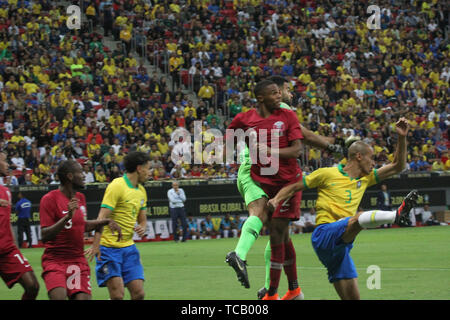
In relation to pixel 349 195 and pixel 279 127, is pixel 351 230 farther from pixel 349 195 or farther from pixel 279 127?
pixel 279 127

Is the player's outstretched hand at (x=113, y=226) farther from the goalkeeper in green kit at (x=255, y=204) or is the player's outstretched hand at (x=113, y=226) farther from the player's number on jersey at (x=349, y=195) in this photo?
the player's number on jersey at (x=349, y=195)

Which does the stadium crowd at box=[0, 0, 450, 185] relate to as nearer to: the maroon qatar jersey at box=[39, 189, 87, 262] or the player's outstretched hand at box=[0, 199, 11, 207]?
the player's outstretched hand at box=[0, 199, 11, 207]

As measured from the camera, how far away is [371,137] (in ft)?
109

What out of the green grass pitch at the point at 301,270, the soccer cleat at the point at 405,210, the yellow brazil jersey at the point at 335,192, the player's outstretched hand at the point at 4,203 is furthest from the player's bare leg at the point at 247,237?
the player's outstretched hand at the point at 4,203

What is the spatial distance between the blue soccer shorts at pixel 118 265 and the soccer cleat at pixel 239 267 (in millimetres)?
1514

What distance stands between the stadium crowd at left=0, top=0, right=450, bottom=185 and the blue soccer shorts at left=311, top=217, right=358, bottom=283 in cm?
1786

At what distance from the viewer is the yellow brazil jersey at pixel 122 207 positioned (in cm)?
909

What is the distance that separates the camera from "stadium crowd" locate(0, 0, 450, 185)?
2725 centimetres

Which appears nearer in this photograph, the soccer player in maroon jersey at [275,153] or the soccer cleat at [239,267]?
Result: the soccer cleat at [239,267]

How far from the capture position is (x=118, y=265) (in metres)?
8.95

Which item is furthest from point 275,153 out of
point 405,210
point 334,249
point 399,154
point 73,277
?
point 73,277
